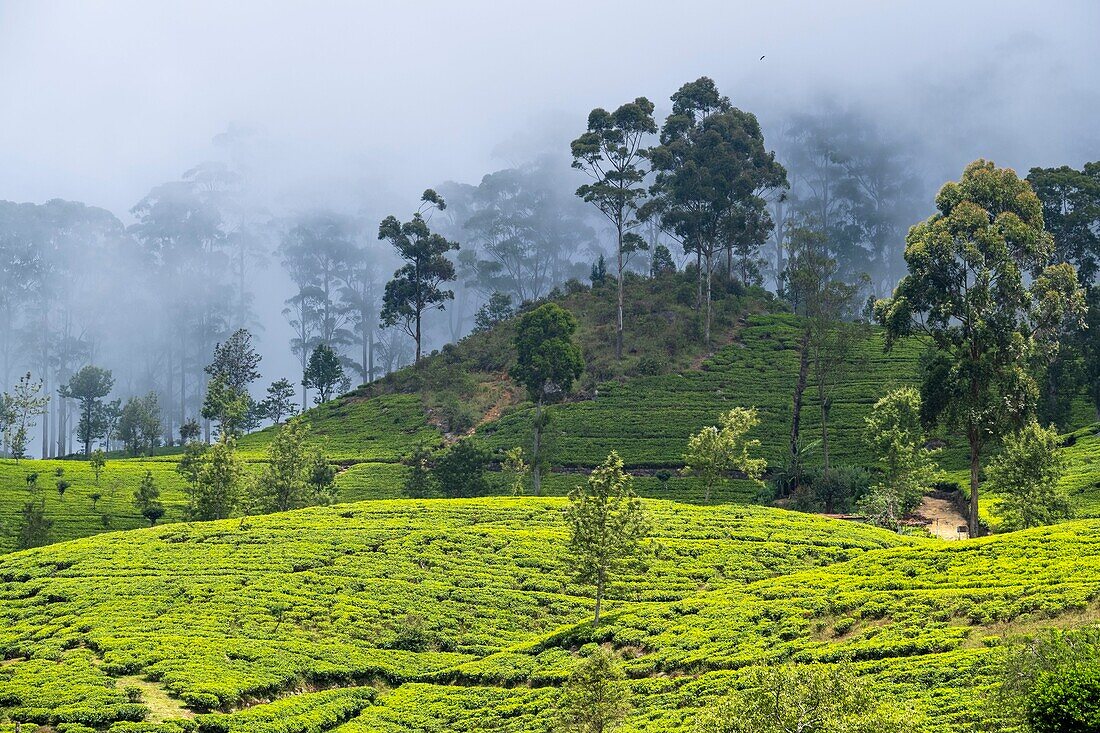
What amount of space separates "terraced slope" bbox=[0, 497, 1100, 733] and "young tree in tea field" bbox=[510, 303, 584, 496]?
3050cm

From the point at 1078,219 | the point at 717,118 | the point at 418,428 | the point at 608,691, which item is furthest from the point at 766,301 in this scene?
the point at 608,691

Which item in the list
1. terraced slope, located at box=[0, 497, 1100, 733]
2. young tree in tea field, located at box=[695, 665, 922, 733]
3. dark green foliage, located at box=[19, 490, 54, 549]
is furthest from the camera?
dark green foliage, located at box=[19, 490, 54, 549]

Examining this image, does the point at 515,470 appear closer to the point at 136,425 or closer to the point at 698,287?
the point at 698,287

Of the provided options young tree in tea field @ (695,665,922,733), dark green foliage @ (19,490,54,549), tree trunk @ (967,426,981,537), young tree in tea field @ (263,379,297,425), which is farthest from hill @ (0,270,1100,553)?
young tree in tea field @ (695,665,922,733)

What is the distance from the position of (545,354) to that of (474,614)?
1888 inches

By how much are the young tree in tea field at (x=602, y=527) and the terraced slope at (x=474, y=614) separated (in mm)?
2811

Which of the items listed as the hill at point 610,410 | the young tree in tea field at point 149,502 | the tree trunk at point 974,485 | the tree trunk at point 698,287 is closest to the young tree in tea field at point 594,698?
the tree trunk at point 974,485

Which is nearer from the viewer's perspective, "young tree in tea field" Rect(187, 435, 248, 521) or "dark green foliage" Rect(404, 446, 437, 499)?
"young tree in tea field" Rect(187, 435, 248, 521)

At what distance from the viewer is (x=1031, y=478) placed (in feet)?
209

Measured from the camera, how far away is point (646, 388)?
377 ft

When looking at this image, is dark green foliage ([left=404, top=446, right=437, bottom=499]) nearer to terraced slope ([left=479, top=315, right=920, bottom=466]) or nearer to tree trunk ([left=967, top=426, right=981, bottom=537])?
terraced slope ([left=479, top=315, right=920, bottom=466])

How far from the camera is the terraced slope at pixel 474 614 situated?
140 ft

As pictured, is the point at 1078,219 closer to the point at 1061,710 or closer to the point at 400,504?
the point at 400,504

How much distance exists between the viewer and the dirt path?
246ft
